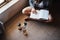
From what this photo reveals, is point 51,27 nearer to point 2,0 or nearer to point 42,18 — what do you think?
point 42,18

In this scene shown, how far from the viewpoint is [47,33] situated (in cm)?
183

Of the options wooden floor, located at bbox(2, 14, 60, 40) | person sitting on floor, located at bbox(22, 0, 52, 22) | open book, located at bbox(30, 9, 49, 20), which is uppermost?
person sitting on floor, located at bbox(22, 0, 52, 22)

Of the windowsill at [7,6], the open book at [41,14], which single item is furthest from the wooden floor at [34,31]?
the windowsill at [7,6]

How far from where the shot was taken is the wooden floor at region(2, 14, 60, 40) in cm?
178

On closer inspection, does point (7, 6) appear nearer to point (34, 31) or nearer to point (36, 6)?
point (36, 6)

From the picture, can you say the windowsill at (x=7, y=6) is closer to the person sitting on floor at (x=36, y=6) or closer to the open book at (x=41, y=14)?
the person sitting on floor at (x=36, y=6)

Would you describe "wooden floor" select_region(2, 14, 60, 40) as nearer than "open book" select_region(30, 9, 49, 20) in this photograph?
Yes

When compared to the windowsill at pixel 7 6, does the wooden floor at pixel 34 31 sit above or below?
below

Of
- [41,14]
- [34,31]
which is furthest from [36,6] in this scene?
[34,31]

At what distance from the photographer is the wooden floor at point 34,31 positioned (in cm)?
178

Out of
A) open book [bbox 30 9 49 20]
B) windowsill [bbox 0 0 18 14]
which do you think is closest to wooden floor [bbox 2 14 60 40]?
open book [bbox 30 9 49 20]

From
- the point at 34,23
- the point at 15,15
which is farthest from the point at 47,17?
the point at 15,15

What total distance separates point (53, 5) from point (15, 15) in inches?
26.9

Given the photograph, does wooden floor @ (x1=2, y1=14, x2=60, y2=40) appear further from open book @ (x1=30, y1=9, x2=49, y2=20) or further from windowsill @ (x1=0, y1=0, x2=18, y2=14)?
windowsill @ (x1=0, y1=0, x2=18, y2=14)
